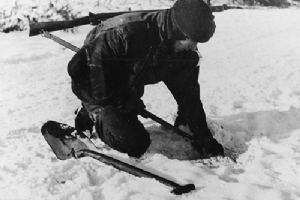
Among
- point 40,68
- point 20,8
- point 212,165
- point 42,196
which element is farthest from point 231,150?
point 20,8

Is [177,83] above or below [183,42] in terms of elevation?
below

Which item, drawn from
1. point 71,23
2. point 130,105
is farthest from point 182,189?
point 71,23

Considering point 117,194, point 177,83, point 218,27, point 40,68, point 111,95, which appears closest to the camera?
point 117,194

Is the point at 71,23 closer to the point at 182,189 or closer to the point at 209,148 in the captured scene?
the point at 209,148

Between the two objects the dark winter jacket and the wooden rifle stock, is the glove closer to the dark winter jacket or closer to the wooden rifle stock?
the dark winter jacket

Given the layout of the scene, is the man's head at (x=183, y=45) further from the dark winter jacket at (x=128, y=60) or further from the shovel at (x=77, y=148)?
the shovel at (x=77, y=148)

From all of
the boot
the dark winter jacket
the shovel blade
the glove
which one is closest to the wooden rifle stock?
the dark winter jacket

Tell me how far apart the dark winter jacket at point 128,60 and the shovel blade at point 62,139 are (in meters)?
→ 0.44

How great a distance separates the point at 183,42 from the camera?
3.46 m

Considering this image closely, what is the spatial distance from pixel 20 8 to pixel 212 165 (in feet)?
18.2

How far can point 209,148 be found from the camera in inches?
152

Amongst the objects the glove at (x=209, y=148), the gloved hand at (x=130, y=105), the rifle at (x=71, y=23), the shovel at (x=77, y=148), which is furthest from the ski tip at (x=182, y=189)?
the rifle at (x=71, y=23)

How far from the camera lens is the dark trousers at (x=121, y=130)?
12.2 feet

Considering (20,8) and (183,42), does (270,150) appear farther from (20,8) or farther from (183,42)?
(20,8)
